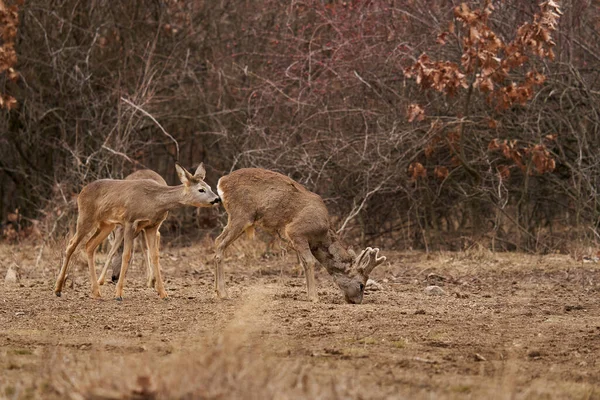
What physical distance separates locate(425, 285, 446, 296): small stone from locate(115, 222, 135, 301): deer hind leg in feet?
11.5

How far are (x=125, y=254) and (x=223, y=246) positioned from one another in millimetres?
1116

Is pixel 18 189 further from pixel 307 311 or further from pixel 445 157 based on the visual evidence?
pixel 307 311

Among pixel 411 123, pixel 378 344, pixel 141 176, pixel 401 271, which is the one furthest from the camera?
pixel 411 123

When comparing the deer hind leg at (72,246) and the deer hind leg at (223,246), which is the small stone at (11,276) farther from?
the deer hind leg at (223,246)

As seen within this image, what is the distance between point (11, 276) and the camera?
13.5m

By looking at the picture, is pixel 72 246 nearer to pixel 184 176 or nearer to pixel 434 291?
pixel 184 176

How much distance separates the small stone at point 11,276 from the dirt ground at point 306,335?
0.55 ft

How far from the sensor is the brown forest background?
16.7 meters

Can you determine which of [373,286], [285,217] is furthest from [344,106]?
[285,217]

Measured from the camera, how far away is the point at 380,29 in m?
17.9

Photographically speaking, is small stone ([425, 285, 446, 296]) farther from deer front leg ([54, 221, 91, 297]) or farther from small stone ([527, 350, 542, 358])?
small stone ([527, 350, 542, 358])

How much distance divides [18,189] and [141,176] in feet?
28.6

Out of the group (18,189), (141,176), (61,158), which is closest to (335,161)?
(141,176)

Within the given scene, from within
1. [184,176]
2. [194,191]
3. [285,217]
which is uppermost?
[184,176]
